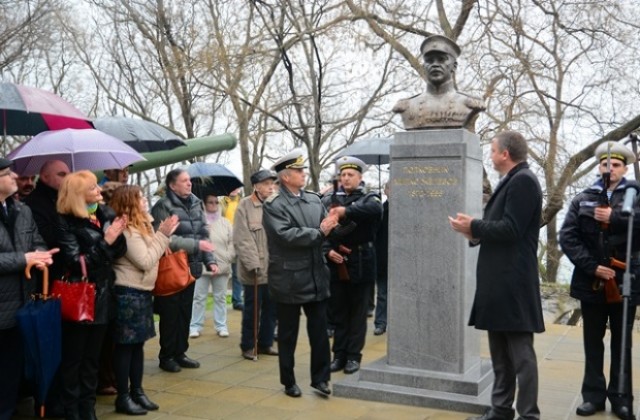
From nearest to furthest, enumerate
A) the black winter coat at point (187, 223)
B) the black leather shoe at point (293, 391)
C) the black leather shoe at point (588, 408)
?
the black leather shoe at point (588, 408), the black leather shoe at point (293, 391), the black winter coat at point (187, 223)

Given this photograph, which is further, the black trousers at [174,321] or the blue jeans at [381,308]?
the blue jeans at [381,308]

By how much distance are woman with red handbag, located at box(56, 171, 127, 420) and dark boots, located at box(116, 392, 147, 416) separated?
36 centimetres

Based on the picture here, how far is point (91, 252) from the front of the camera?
15.9 ft

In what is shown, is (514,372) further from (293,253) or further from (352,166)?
(352,166)

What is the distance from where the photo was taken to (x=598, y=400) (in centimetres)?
532

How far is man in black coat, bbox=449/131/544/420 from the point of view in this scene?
15.2 feet

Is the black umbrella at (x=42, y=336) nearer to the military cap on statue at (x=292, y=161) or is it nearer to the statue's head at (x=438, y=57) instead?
the military cap on statue at (x=292, y=161)

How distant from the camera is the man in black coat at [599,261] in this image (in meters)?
5.15

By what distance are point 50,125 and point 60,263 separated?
6.89ft

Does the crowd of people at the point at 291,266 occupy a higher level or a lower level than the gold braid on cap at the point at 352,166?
lower

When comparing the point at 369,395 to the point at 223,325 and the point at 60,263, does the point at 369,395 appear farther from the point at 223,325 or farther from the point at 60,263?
the point at 223,325

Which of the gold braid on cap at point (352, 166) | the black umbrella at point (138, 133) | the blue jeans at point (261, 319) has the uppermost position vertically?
the black umbrella at point (138, 133)

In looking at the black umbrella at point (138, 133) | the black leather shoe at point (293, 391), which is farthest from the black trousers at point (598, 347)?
the black umbrella at point (138, 133)

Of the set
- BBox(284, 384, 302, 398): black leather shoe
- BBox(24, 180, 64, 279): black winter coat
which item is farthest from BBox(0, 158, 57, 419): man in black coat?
BBox(284, 384, 302, 398): black leather shoe
